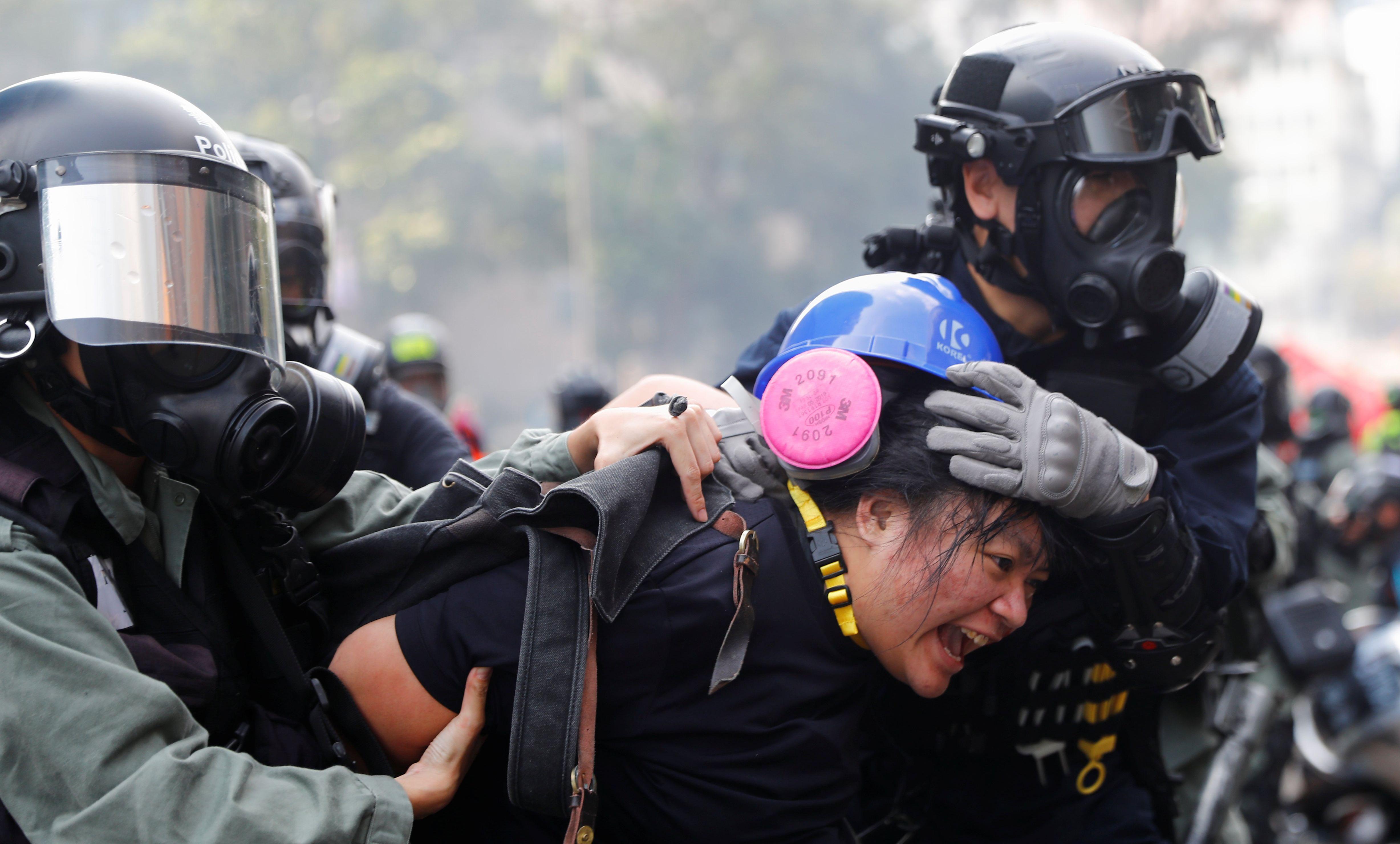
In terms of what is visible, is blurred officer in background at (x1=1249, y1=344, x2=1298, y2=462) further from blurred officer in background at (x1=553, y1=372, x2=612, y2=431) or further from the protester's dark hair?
the protester's dark hair

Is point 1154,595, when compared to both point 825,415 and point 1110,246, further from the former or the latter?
point 825,415

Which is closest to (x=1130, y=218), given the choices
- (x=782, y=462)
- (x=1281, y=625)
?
(x=782, y=462)

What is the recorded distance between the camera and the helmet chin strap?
5.28 ft

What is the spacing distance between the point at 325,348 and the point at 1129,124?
2.26m

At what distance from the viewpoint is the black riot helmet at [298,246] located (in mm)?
3117

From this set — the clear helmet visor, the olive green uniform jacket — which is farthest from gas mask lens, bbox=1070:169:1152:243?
the olive green uniform jacket

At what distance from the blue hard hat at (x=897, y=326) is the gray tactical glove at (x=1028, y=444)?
0.19 feet

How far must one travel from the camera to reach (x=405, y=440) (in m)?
3.13

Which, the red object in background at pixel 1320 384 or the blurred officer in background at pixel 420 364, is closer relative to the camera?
the blurred officer in background at pixel 420 364

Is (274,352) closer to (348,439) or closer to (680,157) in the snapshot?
(348,439)

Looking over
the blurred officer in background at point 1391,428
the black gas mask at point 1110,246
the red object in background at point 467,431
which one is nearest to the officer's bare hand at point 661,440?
the black gas mask at point 1110,246

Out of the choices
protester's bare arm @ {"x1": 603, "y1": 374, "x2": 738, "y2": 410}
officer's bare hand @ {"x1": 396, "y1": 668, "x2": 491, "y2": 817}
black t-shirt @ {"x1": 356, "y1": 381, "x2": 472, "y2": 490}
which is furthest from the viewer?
black t-shirt @ {"x1": 356, "y1": 381, "x2": 472, "y2": 490}

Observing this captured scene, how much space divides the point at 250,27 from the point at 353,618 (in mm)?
39030

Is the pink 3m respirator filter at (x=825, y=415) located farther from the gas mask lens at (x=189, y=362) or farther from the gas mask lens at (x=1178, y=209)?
the gas mask lens at (x=1178, y=209)
